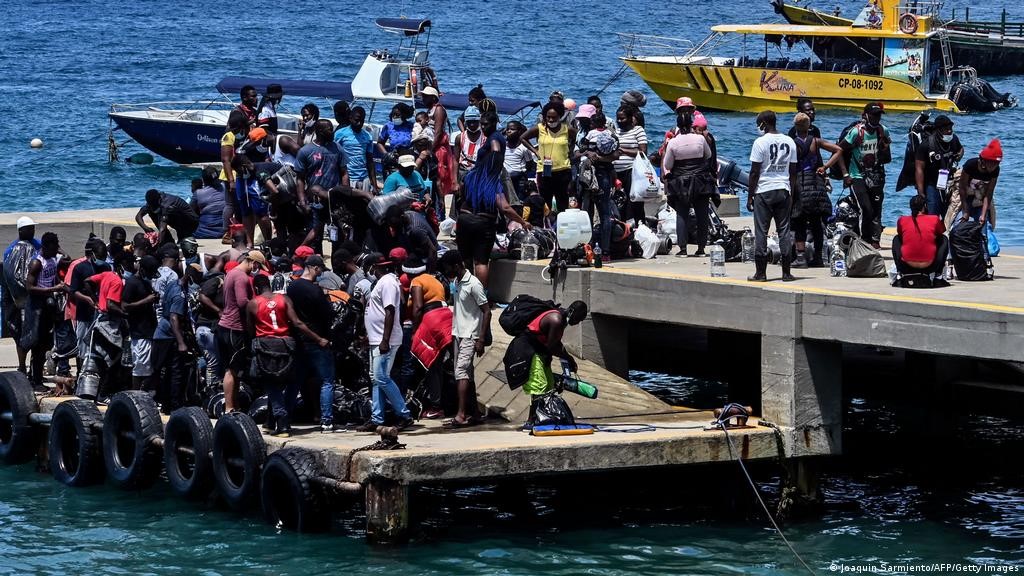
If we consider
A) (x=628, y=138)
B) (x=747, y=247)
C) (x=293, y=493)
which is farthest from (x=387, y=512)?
(x=628, y=138)

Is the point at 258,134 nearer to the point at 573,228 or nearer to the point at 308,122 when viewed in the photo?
the point at 308,122

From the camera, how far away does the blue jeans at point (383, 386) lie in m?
14.2

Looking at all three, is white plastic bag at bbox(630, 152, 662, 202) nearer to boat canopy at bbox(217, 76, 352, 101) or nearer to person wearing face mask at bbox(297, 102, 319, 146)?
person wearing face mask at bbox(297, 102, 319, 146)

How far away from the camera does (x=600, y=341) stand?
56.5 feet

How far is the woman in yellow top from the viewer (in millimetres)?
17547

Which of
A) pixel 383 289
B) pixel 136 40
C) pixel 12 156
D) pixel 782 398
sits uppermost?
pixel 136 40

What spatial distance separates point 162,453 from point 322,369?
2137 millimetres

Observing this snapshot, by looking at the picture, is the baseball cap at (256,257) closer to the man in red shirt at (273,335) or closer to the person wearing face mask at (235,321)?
the person wearing face mask at (235,321)

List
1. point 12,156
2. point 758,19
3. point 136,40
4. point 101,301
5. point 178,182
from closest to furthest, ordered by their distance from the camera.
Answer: point 101,301 < point 178,182 < point 12,156 < point 136,40 < point 758,19

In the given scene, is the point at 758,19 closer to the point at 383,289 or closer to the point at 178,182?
the point at 178,182

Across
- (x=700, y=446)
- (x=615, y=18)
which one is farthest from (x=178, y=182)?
(x=615, y=18)

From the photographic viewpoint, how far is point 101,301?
16.1 meters

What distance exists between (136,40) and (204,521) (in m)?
95.2

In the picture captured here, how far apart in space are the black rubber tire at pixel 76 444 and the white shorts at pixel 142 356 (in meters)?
0.67
